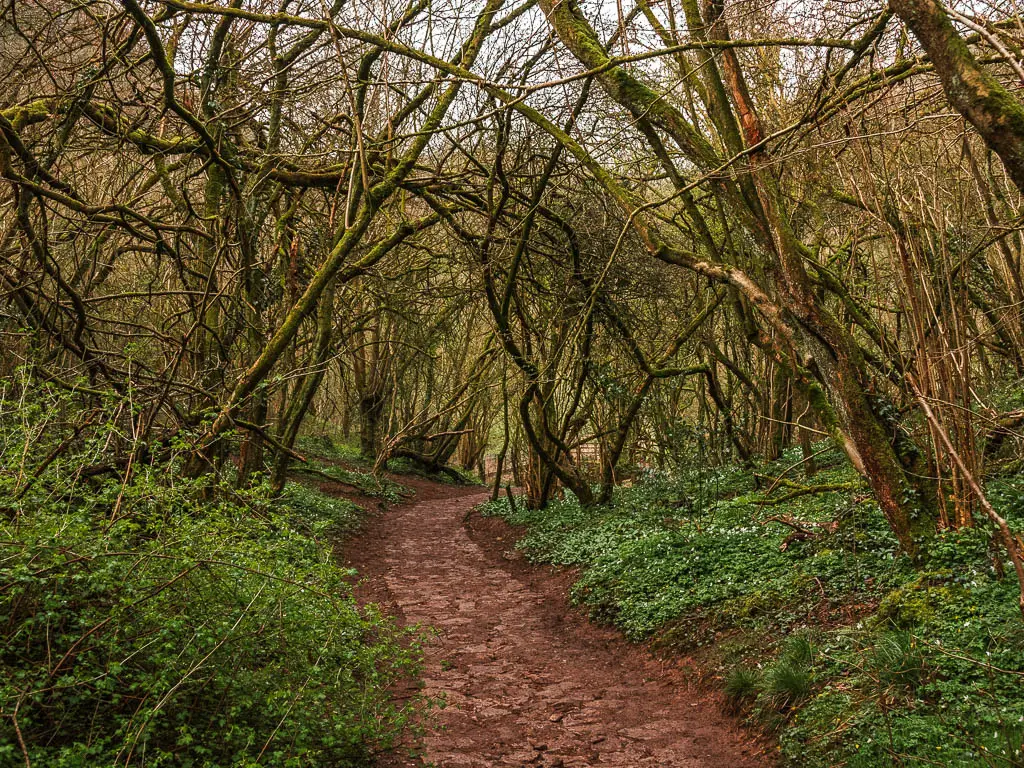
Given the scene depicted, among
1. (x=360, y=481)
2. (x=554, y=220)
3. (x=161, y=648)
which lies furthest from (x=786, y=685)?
(x=360, y=481)

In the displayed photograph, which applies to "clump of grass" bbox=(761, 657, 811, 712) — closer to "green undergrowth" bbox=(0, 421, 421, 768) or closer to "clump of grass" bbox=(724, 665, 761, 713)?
"clump of grass" bbox=(724, 665, 761, 713)

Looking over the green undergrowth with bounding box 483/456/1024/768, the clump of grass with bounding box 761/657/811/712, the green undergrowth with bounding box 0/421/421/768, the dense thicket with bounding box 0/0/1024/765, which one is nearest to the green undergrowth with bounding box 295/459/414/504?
the dense thicket with bounding box 0/0/1024/765

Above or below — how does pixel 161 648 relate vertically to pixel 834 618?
above

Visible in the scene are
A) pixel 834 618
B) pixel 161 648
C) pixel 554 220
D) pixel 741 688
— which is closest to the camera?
pixel 161 648

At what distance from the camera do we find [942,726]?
3410 millimetres

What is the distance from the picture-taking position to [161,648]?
11.2 feet

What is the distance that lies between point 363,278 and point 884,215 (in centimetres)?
1003

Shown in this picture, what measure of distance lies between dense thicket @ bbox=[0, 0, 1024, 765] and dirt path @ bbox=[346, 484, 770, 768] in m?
1.94

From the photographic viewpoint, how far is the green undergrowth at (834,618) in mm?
3504

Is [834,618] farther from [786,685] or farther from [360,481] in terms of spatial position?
[360,481]

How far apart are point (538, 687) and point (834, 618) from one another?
2.22 metres

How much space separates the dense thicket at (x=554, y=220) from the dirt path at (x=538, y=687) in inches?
76.5

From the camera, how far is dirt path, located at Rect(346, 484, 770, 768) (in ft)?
14.7

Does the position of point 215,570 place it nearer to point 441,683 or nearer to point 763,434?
point 441,683
